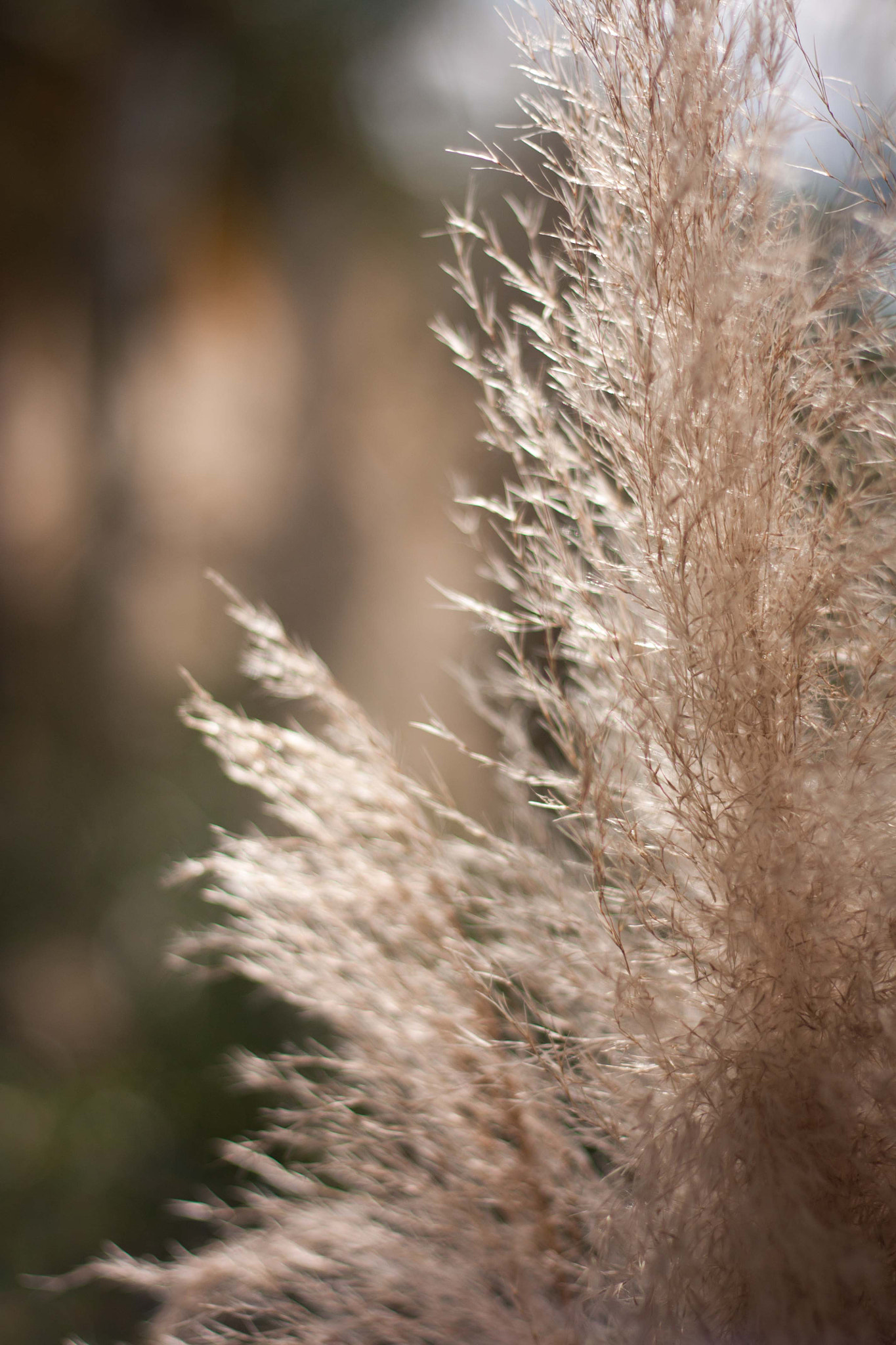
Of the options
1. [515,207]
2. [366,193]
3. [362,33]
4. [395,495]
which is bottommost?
[515,207]

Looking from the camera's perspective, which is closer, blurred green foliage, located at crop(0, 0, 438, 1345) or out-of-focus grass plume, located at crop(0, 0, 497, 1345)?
blurred green foliage, located at crop(0, 0, 438, 1345)

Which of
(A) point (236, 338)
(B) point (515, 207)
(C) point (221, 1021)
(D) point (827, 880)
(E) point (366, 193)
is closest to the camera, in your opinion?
(D) point (827, 880)

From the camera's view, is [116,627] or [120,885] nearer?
[120,885]

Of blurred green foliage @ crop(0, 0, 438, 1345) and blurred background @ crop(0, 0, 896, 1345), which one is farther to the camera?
blurred background @ crop(0, 0, 896, 1345)

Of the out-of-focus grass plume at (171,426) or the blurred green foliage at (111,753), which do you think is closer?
the blurred green foliage at (111,753)

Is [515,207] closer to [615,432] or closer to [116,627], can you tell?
[615,432]

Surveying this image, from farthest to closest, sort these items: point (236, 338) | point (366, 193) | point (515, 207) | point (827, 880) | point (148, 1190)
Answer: point (236, 338) → point (366, 193) → point (148, 1190) → point (515, 207) → point (827, 880)

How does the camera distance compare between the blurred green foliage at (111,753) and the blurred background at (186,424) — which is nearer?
the blurred green foliage at (111,753)

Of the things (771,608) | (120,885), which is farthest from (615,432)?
(120,885)
